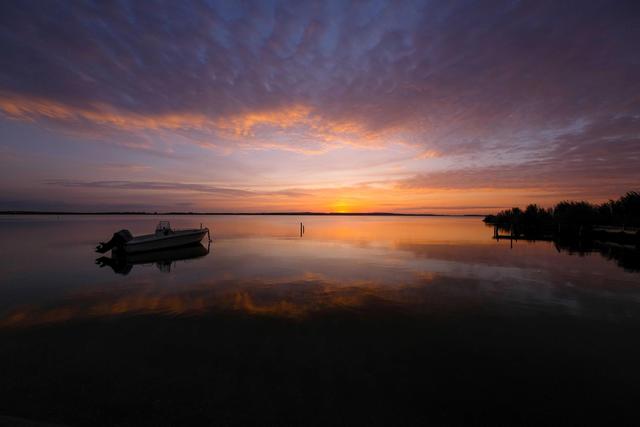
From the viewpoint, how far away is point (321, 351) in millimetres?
9055

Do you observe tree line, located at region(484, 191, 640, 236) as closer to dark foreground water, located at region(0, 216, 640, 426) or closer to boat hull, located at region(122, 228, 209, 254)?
dark foreground water, located at region(0, 216, 640, 426)

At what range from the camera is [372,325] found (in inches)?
437

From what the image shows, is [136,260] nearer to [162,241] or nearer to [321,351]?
[162,241]

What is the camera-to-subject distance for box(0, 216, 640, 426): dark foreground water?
6.44 metres

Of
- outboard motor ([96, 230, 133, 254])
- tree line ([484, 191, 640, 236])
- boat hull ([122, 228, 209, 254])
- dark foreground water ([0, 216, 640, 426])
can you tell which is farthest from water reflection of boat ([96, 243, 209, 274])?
tree line ([484, 191, 640, 236])

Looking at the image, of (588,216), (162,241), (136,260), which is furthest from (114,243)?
(588,216)

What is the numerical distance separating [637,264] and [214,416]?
33832mm

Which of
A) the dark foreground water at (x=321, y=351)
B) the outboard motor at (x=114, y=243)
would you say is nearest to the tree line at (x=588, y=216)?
the dark foreground water at (x=321, y=351)

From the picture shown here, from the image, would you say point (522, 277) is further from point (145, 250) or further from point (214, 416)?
point (145, 250)

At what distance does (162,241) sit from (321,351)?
3078 centimetres

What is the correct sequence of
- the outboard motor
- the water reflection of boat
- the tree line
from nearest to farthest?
1. the water reflection of boat
2. the outboard motor
3. the tree line

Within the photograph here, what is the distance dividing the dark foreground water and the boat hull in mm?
12722

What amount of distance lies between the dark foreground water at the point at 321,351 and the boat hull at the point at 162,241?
1272cm

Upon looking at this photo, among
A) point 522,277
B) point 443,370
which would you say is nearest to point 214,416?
point 443,370
